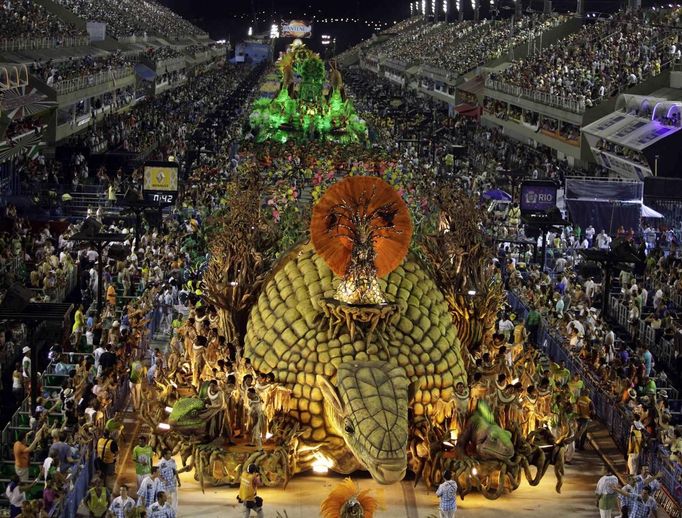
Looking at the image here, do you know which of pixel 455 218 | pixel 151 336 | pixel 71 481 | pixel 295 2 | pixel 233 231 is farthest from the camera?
pixel 295 2

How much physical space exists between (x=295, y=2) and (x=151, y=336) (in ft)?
542

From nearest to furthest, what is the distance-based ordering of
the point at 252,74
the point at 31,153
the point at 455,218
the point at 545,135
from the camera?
the point at 455,218 → the point at 31,153 → the point at 545,135 → the point at 252,74

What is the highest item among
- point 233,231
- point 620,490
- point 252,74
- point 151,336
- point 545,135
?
point 233,231

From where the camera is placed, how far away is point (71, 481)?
15.6m

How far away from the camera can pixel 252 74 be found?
142 metres

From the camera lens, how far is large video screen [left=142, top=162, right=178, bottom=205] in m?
35.8

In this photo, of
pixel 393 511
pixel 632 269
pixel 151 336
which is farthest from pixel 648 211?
pixel 393 511

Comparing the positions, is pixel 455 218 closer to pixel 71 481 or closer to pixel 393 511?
pixel 393 511

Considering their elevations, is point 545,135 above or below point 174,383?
below

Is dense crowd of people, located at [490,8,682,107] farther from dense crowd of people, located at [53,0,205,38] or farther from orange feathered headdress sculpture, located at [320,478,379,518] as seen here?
orange feathered headdress sculpture, located at [320,478,379,518]

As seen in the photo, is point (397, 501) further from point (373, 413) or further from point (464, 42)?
point (464, 42)

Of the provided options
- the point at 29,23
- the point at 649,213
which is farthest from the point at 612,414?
the point at 29,23

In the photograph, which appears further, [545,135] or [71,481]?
[545,135]

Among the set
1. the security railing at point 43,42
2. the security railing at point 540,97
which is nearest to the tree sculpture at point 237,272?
the security railing at point 43,42
